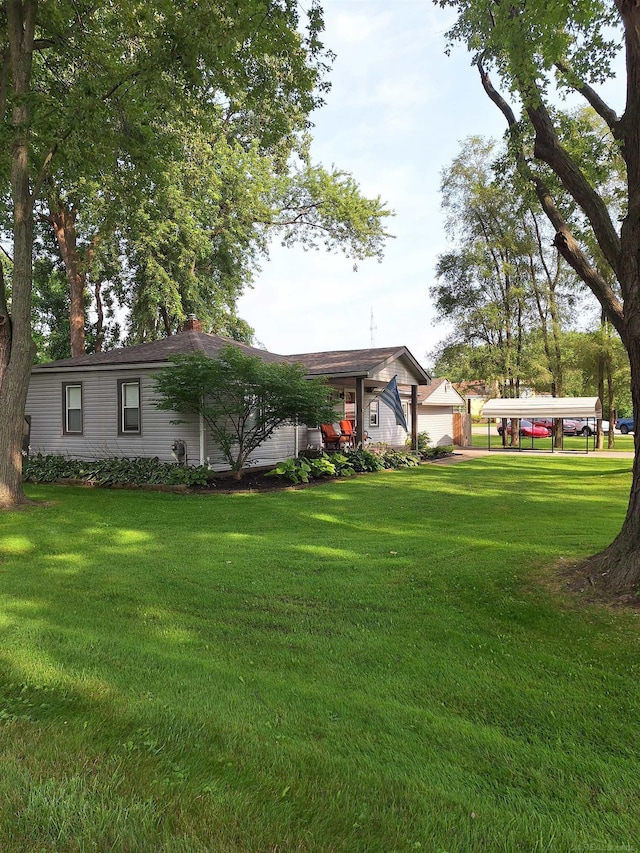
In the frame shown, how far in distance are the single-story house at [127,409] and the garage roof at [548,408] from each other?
9.29m

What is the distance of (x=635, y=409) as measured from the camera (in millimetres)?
4348

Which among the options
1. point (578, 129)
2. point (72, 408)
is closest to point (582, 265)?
point (578, 129)

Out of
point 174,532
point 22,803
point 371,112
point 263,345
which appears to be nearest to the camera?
point 22,803

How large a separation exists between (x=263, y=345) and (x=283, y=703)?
1124 inches

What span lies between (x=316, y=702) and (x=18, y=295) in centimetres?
982

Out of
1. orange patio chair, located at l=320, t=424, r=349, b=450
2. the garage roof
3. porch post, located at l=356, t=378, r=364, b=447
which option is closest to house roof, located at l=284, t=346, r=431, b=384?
porch post, located at l=356, t=378, r=364, b=447

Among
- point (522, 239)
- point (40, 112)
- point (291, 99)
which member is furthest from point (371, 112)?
point (522, 239)

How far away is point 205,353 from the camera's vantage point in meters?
13.4

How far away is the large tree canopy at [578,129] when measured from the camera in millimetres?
4141

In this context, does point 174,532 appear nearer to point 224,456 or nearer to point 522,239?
point 224,456

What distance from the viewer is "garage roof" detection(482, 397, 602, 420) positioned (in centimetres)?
2262

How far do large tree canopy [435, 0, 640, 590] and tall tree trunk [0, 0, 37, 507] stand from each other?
7649mm

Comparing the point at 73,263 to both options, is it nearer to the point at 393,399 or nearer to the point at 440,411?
the point at 393,399

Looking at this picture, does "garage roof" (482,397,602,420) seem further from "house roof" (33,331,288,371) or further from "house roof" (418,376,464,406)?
"house roof" (33,331,288,371)
